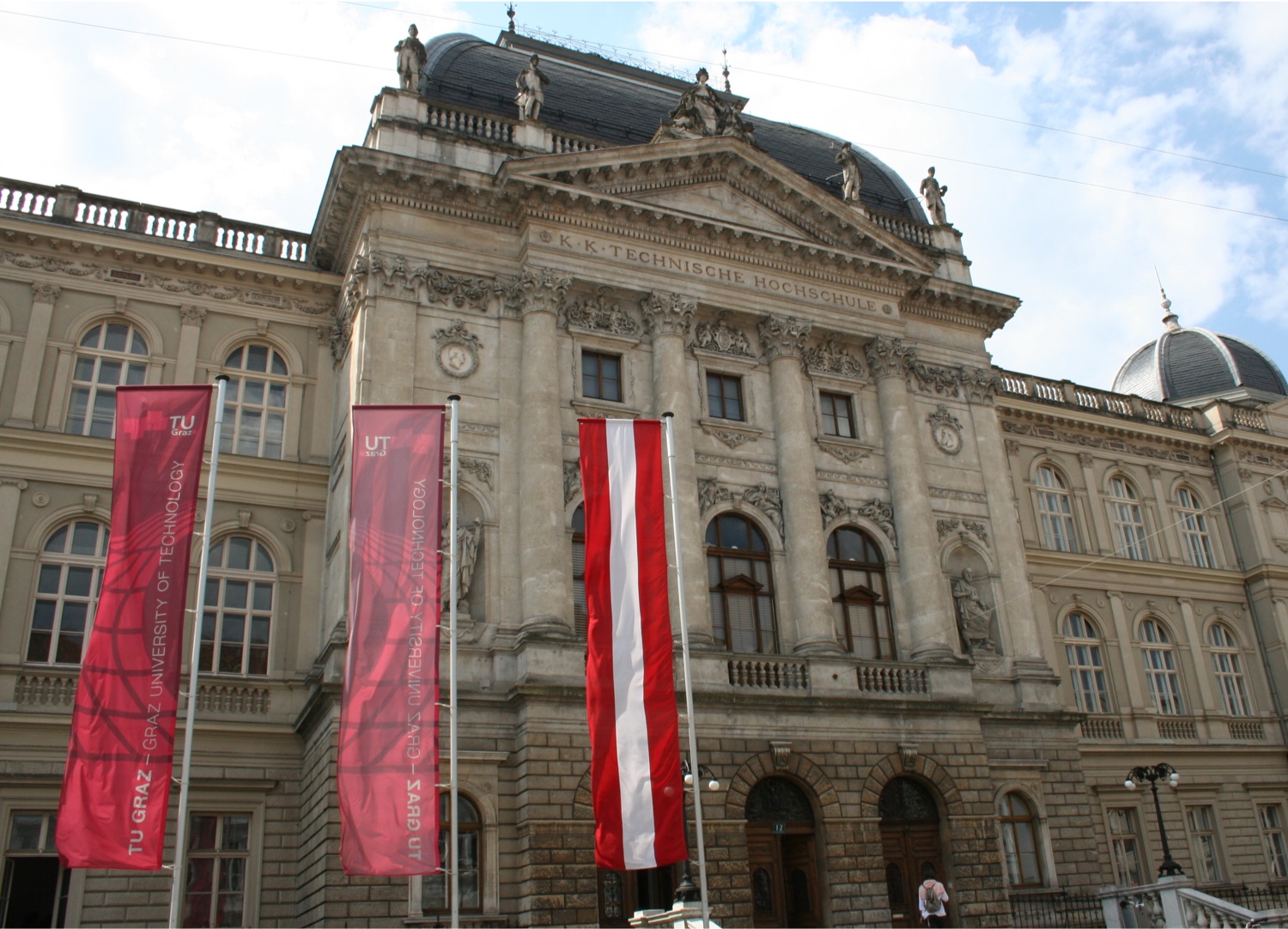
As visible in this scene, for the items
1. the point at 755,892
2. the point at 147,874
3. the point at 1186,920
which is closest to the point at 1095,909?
the point at 1186,920

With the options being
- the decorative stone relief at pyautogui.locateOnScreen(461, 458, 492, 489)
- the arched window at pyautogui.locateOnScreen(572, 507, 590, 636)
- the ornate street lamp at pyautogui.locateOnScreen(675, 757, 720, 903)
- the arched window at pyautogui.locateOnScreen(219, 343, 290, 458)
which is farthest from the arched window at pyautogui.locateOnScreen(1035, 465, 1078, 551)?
the arched window at pyautogui.locateOnScreen(219, 343, 290, 458)

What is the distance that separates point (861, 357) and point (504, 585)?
1118cm

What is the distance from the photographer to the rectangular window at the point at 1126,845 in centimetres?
3025

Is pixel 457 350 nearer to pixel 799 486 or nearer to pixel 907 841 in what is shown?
pixel 799 486

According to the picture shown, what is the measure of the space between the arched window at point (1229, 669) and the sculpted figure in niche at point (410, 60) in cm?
2752

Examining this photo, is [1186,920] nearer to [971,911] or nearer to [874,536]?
[971,911]

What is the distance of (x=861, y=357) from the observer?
29.2 metres

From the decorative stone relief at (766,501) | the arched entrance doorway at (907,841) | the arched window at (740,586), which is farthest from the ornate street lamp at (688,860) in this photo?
the decorative stone relief at (766,501)

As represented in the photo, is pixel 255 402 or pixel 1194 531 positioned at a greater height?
pixel 255 402

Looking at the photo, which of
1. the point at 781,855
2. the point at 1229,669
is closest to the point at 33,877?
the point at 781,855

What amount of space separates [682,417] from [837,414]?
472 cm

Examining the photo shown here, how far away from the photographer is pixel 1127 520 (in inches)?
1435

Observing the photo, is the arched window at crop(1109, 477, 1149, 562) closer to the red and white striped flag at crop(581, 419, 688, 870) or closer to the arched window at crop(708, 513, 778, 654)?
the arched window at crop(708, 513, 778, 654)

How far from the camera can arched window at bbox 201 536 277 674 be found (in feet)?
77.8
